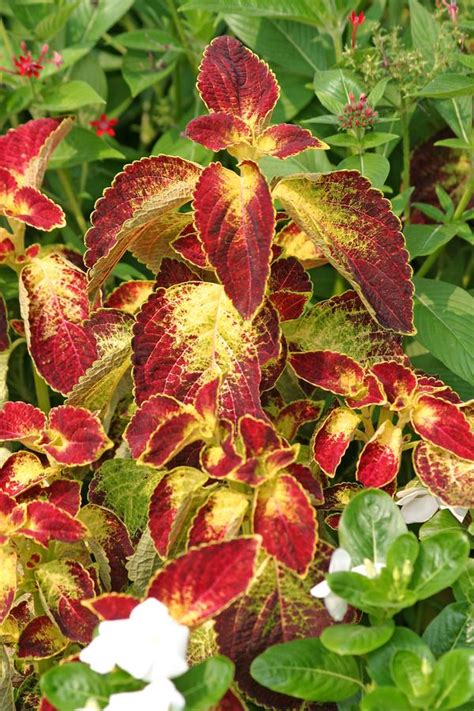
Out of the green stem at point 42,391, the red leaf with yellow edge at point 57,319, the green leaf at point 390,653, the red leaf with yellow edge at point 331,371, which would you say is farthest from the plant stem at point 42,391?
the green leaf at point 390,653

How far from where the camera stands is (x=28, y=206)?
110 centimetres

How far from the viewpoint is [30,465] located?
3.22 ft

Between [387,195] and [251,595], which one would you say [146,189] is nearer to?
[251,595]

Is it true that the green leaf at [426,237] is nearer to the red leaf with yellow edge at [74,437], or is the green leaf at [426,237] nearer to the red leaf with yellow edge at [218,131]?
the red leaf with yellow edge at [218,131]

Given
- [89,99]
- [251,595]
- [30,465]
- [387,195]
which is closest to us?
[251,595]

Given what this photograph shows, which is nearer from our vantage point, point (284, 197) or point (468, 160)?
point (284, 197)

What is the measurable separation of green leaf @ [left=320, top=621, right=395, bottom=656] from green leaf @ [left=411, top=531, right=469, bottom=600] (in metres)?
0.04

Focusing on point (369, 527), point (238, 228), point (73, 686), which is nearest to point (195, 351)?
point (238, 228)

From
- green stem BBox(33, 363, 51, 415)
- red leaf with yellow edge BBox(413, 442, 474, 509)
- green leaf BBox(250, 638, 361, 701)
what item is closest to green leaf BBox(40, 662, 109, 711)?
green leaf BBox(250, 638, 361, 701)

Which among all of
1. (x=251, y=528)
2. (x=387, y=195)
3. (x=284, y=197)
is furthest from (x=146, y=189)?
(x=387, y=195)

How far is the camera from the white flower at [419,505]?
0.99 meters

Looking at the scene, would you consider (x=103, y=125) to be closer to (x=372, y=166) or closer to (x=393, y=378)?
(x=372, y=166)

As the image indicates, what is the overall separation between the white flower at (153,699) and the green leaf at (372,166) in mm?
623

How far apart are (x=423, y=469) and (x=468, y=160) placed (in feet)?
2.10
